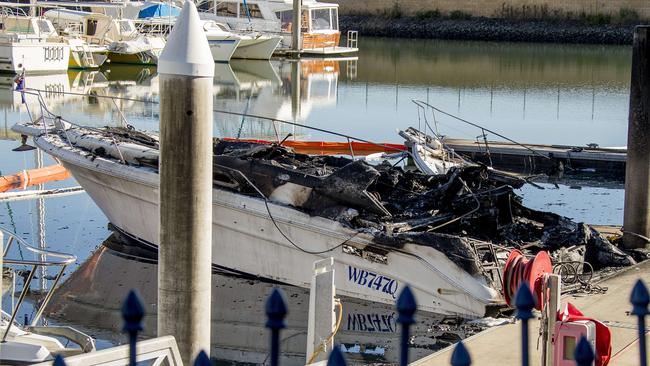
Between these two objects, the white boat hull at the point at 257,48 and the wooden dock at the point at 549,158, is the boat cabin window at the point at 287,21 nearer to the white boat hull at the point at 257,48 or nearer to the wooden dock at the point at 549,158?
the white boat hull at the point at 257,48

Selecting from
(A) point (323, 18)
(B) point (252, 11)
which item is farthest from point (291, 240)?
(A) point (323, 18)

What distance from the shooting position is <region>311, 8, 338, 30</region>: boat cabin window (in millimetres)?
49281

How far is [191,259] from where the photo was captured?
7449 mm

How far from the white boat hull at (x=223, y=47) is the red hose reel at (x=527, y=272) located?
34635mm

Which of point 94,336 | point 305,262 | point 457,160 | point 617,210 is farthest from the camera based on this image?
point 457,160

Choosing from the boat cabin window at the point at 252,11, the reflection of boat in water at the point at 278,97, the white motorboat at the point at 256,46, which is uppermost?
the boat cabin window at the point at 252,11

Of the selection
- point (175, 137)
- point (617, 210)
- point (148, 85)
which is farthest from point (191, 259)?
point (148, 85)

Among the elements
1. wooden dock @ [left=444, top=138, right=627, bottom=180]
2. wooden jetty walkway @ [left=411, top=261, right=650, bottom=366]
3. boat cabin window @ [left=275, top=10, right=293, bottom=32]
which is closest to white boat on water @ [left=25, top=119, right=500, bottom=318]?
wooden jetty walkway @ [left=411, top=261, right=650, bottom=366]

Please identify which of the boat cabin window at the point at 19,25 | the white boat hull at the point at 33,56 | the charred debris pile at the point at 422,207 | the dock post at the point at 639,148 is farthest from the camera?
the boat cabin window at the point at 19,25

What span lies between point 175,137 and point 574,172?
48.2ft

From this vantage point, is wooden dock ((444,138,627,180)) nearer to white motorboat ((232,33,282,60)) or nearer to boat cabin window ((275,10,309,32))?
white motorboat ((232,33,282,60))

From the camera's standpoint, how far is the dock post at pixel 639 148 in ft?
39.5

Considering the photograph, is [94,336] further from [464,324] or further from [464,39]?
[464,39]

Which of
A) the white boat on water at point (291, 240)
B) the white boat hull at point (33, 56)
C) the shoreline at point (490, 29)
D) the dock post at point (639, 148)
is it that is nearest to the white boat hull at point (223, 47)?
the white boat hull at point (33, 56)
